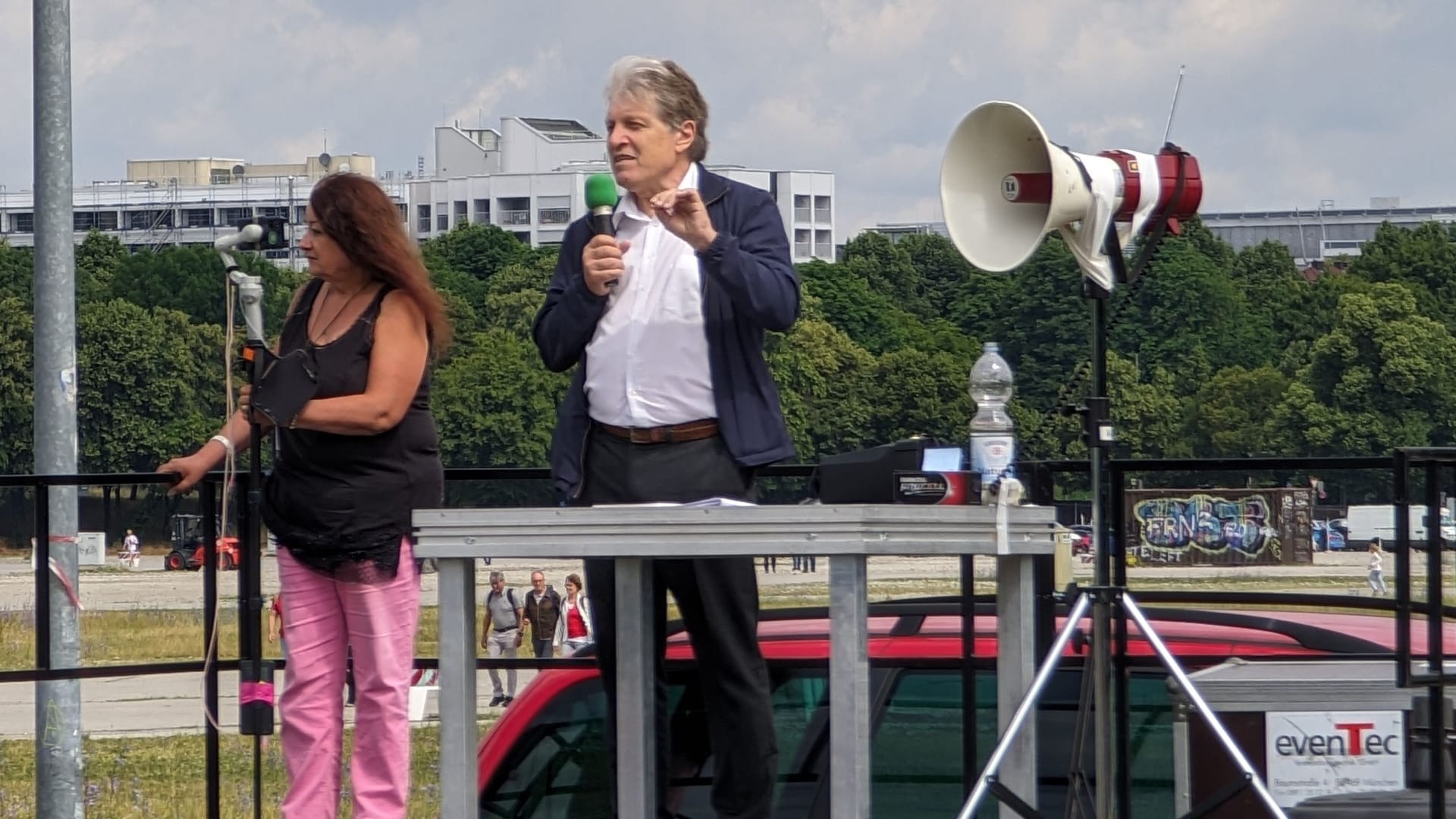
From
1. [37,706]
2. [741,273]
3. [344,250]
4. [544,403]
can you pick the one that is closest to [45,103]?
[37,706]

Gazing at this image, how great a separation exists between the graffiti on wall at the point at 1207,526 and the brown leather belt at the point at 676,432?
5.09 feet

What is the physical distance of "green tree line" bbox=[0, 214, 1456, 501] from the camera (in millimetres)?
90438

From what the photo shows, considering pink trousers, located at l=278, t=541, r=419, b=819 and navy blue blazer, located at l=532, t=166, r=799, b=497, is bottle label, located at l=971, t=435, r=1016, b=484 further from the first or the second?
pink trousers, located at l=278, t=541, r=419, b=819

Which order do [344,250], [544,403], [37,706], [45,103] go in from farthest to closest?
[544,403] < [45,103] < [37,706] < [344,250]

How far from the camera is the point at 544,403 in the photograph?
3684 inches

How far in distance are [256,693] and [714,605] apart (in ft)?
4.49

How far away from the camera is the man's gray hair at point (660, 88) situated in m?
4.25

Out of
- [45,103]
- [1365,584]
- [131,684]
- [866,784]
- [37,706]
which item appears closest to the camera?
[866,784]

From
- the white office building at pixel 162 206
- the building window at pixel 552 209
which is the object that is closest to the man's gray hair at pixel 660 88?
the building window at pixel 552 209

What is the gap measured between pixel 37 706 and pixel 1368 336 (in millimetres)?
91066

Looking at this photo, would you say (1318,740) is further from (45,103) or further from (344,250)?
(45,103)

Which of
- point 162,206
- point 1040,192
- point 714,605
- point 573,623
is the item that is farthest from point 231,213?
point 714,605

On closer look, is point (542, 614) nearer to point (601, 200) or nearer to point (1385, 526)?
point (601, 200)

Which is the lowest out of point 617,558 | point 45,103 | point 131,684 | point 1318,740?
point 131,684
